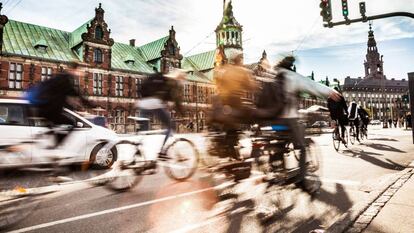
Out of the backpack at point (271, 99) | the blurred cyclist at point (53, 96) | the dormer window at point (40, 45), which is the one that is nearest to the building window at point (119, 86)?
the dormer window at point (40, 45)

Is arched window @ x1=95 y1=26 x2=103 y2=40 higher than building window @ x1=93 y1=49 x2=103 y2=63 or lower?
higher

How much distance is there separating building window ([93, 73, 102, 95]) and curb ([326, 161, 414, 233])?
37386mm

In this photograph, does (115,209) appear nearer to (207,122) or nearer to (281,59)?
(207,122)

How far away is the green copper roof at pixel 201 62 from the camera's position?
5669 cm

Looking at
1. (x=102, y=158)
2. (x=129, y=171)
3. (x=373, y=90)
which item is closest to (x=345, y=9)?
(x=102, y=158)

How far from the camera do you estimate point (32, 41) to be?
3528cm

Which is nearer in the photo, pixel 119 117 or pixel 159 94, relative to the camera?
pixel 159 94

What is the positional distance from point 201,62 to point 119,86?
2143 centimetres

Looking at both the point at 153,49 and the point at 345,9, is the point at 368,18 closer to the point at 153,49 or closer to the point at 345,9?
the point at 345,9

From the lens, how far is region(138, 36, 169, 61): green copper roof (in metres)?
47.6

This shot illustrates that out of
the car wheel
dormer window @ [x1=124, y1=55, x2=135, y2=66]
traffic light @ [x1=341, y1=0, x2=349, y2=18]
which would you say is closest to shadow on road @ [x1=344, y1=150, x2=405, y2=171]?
traffic light @ [x1=341, y1=0, x2=349, y2=18]

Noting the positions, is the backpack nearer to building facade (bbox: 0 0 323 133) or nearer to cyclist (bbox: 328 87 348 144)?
cyclist (bbox: 328 87 348 144)

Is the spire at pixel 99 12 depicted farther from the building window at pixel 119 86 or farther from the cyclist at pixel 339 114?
the cyclist at pixel 339 114

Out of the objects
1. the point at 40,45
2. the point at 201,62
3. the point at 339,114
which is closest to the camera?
the point at 339,114
